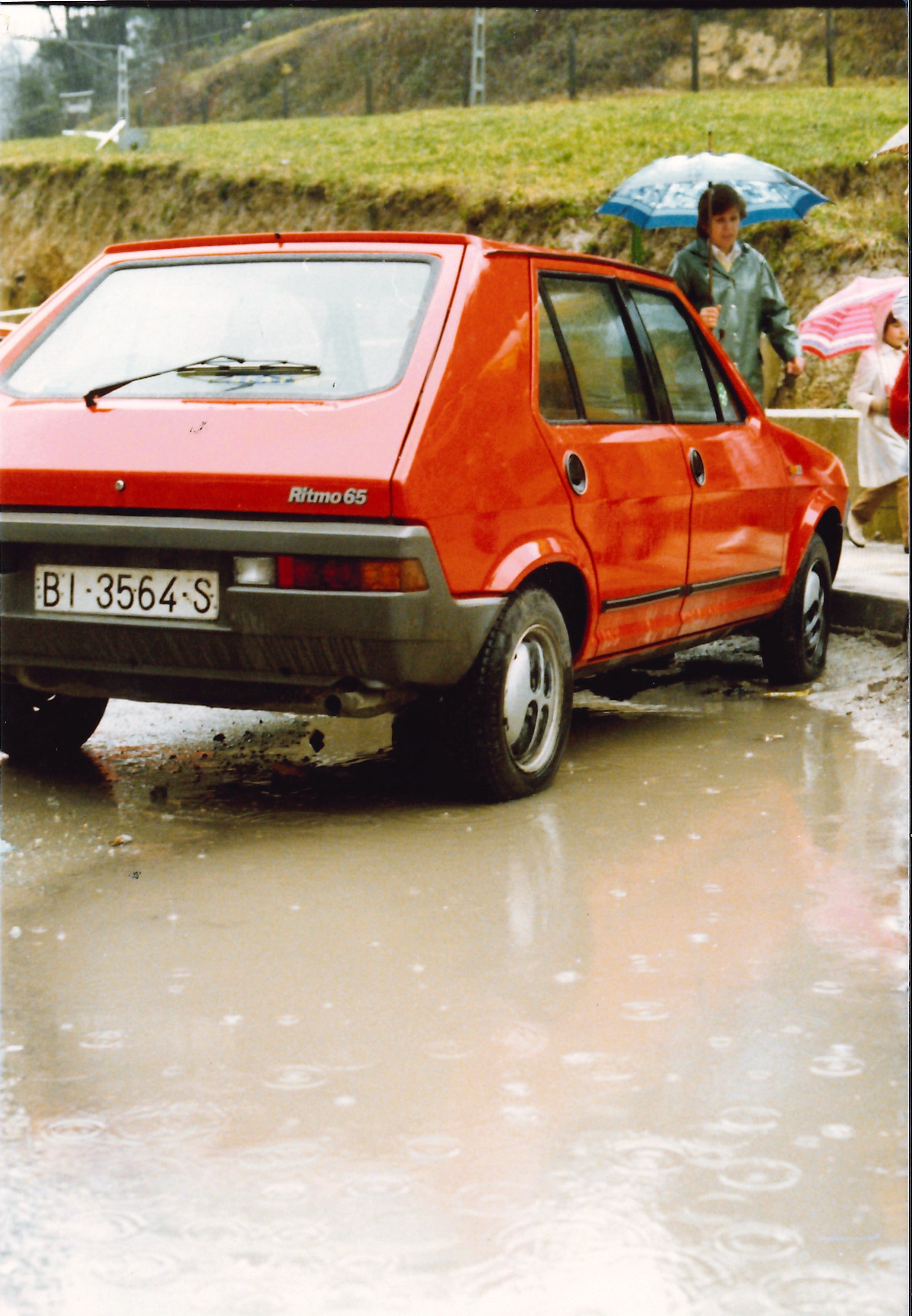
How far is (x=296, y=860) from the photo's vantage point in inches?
185

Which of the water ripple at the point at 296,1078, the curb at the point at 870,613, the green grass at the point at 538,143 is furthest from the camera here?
the green grass at the point at 538,143

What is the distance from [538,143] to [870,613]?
1266 inches

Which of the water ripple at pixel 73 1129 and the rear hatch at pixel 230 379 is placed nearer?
the water ripple at pixel 73 1129

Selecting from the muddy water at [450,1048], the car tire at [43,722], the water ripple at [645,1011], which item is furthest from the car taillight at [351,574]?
the water ripple at [645,1011]

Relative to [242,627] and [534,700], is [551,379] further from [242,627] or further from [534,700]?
[242,627]

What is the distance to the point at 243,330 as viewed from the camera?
5.30 meters

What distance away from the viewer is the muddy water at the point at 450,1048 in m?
2.48

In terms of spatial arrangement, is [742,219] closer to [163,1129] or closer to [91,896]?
[91,896]

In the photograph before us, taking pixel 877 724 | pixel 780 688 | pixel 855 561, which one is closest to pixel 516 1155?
pixel 877 724

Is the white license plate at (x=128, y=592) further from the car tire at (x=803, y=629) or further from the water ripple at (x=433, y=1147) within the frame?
the car tire at (x=803, y=629)

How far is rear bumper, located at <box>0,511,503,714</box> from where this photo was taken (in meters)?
4.78

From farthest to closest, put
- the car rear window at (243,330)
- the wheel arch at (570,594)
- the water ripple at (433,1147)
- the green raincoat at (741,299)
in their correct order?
1. the green raincoat at (741,299)
2. the wheel arch at (570,594)
3. the car rear window at (243,330)
4. the water ripple at (433,1147)

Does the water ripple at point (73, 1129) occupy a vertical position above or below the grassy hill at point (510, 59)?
below

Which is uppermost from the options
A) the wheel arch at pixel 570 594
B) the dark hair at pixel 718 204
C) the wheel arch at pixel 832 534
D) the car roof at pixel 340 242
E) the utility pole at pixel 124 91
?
the utility pole at pixel 124 91
